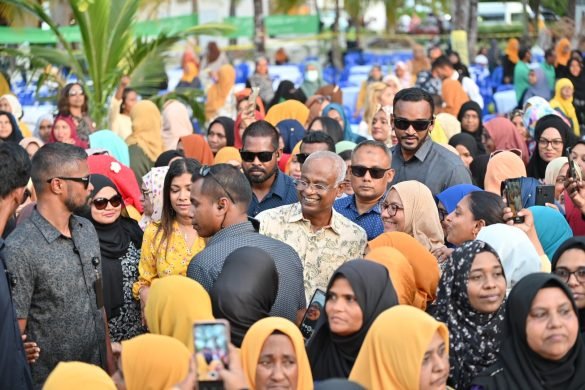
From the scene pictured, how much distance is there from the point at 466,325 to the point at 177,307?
1282 mm

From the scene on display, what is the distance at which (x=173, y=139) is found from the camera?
13859mm

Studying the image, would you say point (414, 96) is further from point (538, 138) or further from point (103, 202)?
point (538, 138)

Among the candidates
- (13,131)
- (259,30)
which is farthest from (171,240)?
(259,30)

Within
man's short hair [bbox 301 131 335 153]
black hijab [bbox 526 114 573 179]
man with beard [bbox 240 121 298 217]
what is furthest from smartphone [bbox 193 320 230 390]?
black hijab [bbox 526 114 573 179]

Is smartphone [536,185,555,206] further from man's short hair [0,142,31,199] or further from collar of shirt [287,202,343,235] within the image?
man's short hair [0,142,31,199]

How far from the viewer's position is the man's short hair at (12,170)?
5.85 m

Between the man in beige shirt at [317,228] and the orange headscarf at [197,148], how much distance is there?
4.17 metres

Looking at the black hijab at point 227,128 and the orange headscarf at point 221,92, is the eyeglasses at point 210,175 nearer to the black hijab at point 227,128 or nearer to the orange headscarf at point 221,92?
the black hijab at point 227,128

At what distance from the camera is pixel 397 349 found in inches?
187

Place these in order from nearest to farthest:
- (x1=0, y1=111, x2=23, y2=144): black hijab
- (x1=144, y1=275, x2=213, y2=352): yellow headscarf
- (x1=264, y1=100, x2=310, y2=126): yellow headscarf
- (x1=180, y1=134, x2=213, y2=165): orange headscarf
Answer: (x1=144, y1=275, x2=213, y2=352): yellow headscarf, (x1=180, y1=134, x2=213, y2=165): orange headscarf, (x1=0, y1=111, x2=23, y2=144): black hijab, (x1=264, y1=100, x2=310, y2=126): yellow headscarf

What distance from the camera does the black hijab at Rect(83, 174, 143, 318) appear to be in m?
7.18

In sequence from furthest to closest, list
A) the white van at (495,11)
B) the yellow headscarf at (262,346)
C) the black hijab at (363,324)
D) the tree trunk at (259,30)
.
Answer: the white van at (495,11) < the tree trunk at (259,30) < the black hijab at (363,324) < the yellow headscarf at (262,346)

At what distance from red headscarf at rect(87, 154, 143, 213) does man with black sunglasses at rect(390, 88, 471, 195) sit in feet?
5.80

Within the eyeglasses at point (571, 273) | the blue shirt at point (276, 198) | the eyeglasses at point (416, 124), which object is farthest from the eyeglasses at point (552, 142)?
the eyeglasses at point (571, 273)
